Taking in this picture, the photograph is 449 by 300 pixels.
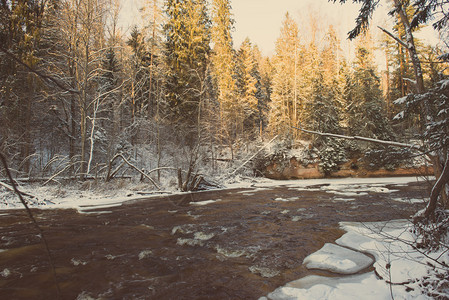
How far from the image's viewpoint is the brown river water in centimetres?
337

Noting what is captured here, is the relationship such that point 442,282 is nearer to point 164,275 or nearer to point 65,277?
point 164,275

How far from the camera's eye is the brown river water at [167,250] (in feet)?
11.1

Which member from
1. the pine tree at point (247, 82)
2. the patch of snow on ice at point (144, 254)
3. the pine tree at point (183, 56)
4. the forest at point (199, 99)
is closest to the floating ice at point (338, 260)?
the patch of snow on ice at point (144, 254)

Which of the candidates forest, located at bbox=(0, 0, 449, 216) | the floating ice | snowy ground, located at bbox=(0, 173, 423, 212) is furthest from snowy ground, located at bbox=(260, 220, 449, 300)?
forest, located at bbox=(0, 0, 449, 216)

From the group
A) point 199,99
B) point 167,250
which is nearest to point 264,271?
point 167,250

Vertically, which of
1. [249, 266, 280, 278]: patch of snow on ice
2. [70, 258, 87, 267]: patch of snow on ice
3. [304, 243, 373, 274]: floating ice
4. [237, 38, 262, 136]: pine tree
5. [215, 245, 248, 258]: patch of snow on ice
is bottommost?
[215, 245, 248, 258]: patch of snow on ice

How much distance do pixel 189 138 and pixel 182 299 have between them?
73.1 ft

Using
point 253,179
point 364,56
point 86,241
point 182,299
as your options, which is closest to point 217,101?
point 253,179

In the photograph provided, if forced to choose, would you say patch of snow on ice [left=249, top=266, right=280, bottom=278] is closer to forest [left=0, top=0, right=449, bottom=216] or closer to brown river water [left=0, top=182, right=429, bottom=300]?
Answer: brown river water [left=0, top=182, right=429, bottom=300]

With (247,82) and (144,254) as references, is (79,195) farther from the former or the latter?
(247,82)

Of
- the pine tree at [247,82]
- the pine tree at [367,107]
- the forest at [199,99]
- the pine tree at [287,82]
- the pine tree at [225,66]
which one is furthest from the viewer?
the pine tree at [247,82]

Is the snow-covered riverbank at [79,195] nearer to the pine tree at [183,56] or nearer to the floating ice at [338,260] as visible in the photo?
the floating ice at [338,260]

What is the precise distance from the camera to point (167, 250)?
4.80 meters

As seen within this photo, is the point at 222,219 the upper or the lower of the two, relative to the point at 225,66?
lower
